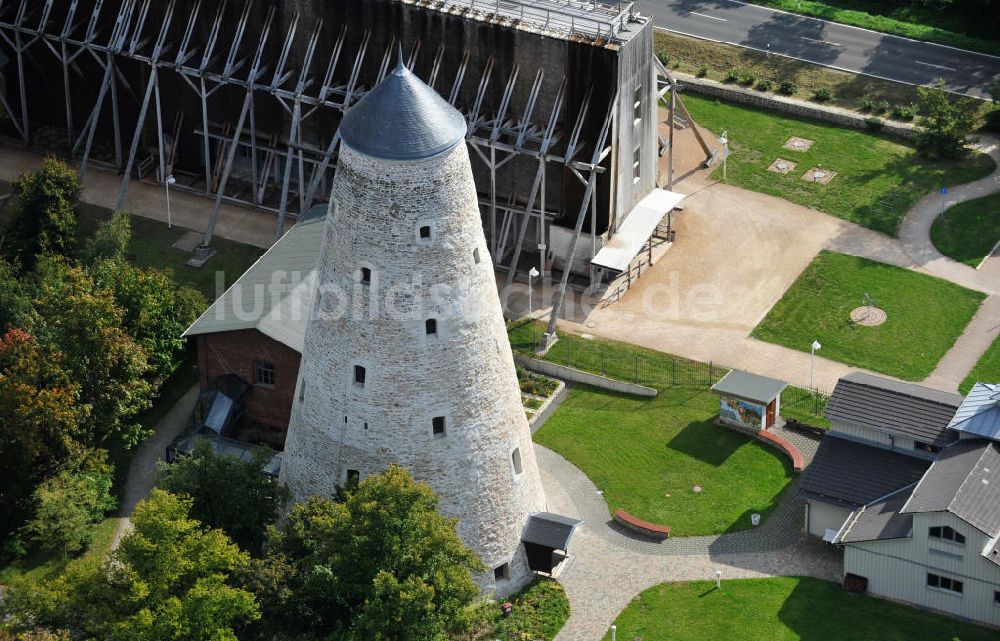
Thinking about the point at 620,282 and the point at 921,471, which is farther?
the point at 620,282

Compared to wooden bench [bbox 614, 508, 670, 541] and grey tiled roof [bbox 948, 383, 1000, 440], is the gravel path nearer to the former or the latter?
wooden bench [bbox 614, 508, 670, 541]

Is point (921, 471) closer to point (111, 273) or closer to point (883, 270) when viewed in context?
point (883, 270)

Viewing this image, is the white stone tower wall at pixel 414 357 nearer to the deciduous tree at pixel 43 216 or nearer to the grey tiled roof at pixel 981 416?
the grey tiled roof at pixel 981 416

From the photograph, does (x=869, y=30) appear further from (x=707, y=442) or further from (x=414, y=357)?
(x=414, y=357)

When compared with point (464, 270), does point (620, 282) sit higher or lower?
lower

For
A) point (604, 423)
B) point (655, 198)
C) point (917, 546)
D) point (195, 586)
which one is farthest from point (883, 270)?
point (195, 586)

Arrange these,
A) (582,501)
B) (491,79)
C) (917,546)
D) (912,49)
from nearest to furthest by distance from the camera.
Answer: (917,546), (582,501), (491,79), (912,49)

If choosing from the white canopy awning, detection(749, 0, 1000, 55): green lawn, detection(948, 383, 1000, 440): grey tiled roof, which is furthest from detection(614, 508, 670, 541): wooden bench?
detection(749, 0, 1000, 55): green lawn
